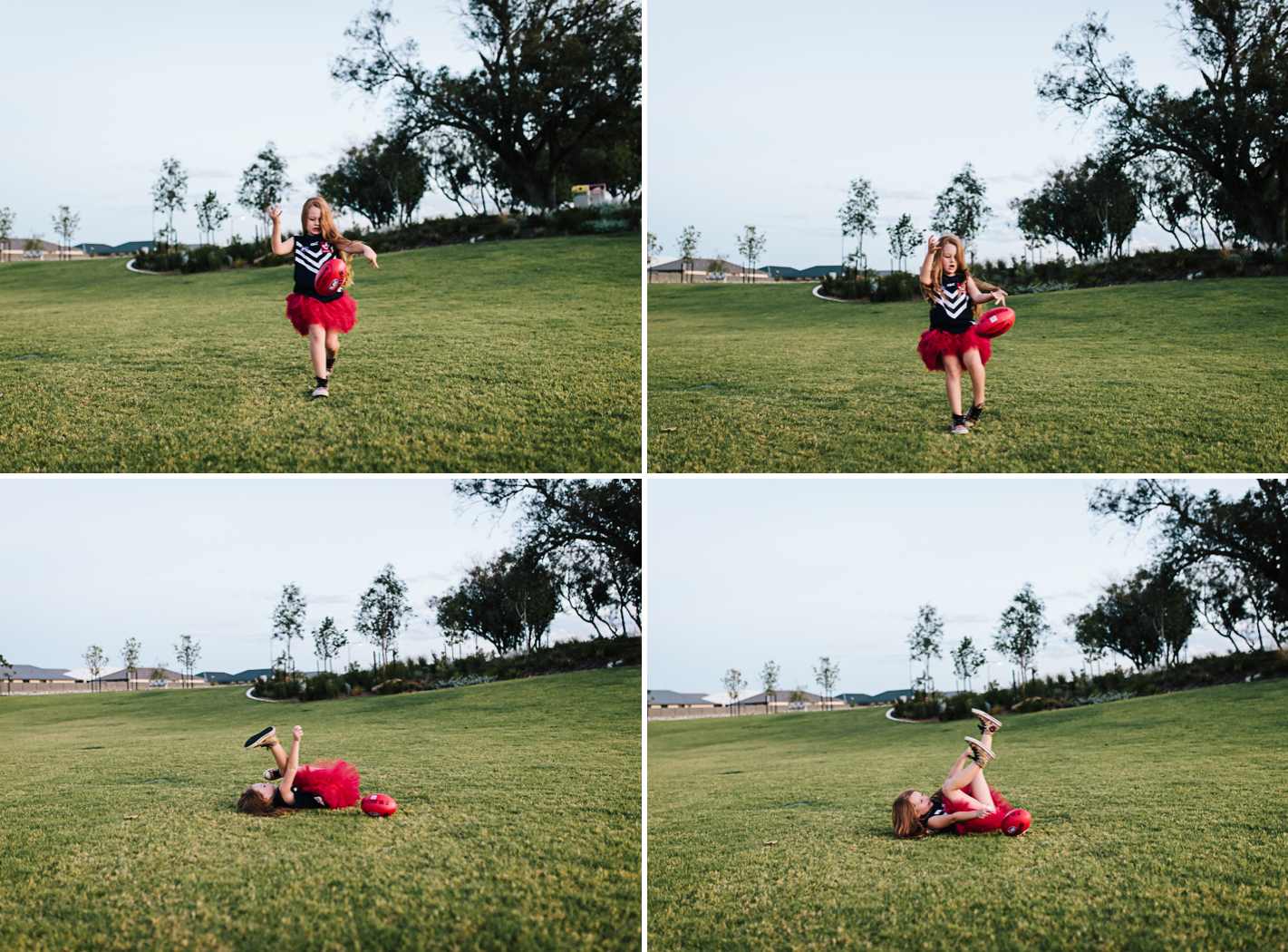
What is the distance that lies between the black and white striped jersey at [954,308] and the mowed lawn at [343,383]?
2930 mm

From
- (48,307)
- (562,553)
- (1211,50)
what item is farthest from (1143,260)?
(48,307)

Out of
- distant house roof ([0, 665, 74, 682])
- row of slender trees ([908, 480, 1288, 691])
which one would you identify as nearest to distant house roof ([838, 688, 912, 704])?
row of slender trees ([908, 480, 1288, 691])

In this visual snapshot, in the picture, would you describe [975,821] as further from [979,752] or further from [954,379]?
[954,379]

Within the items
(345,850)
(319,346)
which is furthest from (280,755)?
(319,346)

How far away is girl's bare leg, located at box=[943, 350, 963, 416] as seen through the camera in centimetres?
756

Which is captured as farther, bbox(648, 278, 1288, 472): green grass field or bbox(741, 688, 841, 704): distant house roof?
bbox(741, 688, 841, 704): distant house roof

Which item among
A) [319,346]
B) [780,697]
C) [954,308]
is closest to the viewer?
[954,308]

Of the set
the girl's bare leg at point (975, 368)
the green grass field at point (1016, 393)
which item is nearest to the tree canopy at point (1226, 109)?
the green grass field at point (1016, 393)

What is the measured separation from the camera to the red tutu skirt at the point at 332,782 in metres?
5.73

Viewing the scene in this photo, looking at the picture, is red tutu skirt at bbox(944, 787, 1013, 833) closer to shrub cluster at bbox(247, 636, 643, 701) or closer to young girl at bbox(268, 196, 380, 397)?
young girl at bbox(268, 196, 380, 397)

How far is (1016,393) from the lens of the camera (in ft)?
32.8

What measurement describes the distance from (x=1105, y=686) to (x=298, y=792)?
13873 mm

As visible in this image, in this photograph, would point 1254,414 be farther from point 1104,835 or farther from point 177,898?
point 177,898

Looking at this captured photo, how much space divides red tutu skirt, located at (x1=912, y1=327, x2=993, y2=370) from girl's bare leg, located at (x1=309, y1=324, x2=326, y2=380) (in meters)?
5.44
